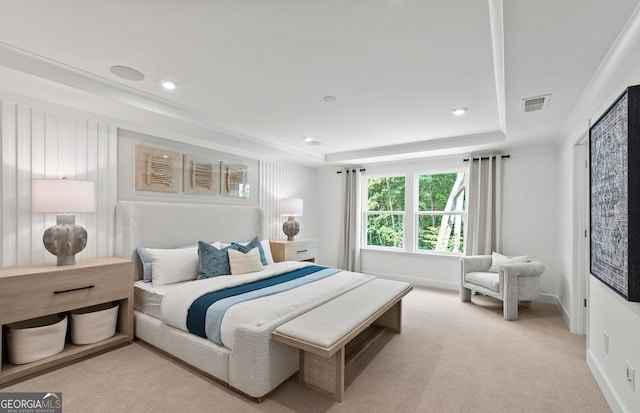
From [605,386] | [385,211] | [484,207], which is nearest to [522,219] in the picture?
[484,207]

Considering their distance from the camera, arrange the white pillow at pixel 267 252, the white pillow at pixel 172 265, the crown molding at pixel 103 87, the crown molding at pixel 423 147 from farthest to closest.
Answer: the white pillow at pixel 267 252, the crown molding at pixel 423 147, the white pillow at pixel 172 265, the crown molding at pixel 103 87

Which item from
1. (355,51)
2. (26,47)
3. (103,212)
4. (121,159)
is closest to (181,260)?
(103,212)

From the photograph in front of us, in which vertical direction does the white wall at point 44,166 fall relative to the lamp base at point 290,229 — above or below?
above

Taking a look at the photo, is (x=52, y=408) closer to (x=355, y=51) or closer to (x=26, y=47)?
(x=26, y=47)

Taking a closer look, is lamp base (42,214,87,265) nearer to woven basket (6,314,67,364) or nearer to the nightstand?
woven basket (6,314,67,364)

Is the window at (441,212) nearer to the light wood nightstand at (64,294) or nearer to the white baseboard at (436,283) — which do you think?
the white baseboard at (436,283)

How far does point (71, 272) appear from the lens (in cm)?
Result: 251

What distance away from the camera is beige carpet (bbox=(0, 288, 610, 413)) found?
2002mm

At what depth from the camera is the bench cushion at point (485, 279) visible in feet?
12.6

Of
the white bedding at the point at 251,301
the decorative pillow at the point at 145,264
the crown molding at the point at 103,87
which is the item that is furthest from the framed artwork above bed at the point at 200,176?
the white bedding at the point at 251,301

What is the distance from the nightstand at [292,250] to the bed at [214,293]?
0.50 m

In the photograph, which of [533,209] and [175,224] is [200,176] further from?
[533,209]

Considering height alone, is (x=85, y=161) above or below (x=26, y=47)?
below

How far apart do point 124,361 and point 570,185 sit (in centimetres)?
482
